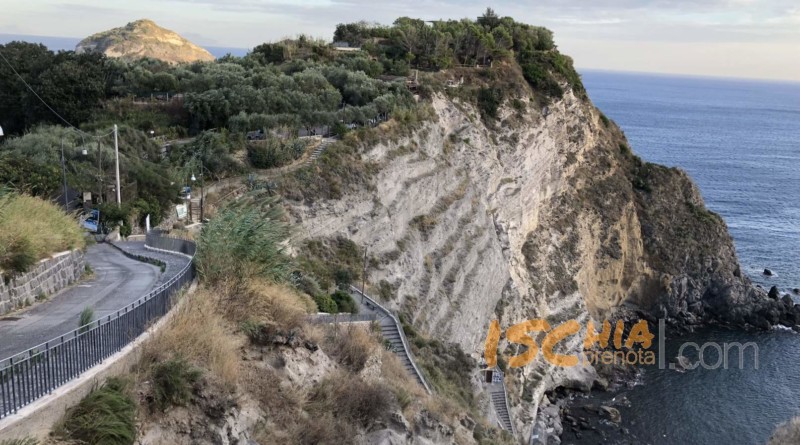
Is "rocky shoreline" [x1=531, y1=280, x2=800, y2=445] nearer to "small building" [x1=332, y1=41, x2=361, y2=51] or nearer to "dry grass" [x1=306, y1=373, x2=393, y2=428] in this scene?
"dry grass" [x1=306, y1=373, x2=393, y2=428]

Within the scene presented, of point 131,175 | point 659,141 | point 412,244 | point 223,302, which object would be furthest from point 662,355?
point 659,141

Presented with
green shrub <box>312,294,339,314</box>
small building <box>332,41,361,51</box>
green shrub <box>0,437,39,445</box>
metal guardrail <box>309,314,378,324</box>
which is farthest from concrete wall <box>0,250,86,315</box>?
small building <box>332,41,361,51</box>

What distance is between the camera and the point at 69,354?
9.34 m

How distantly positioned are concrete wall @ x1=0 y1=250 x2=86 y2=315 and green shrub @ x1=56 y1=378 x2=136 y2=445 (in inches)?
198

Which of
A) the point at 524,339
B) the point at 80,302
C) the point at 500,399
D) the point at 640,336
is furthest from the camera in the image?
the point at 640,336

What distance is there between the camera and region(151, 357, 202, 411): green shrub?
10094 millimetres

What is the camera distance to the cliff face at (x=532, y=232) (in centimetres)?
3797

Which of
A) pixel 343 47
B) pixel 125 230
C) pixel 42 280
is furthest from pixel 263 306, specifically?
pixel 343 47

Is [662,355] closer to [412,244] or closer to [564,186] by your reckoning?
[564,186]

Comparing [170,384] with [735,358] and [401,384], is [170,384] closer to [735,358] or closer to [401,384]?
[401,384]

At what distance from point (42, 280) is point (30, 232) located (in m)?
1.10

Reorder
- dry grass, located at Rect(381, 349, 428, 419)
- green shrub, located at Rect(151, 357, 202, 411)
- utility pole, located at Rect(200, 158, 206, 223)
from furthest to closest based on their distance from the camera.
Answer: utility pole, located at Rect(200, 158, 206, 223) → dry grass, located at Rect(381, 349, 428, 419) → green shrub, located at Rect(151, 357, 202, 411)

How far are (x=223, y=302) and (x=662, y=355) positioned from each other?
152 feet

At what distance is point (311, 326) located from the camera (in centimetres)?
1606
